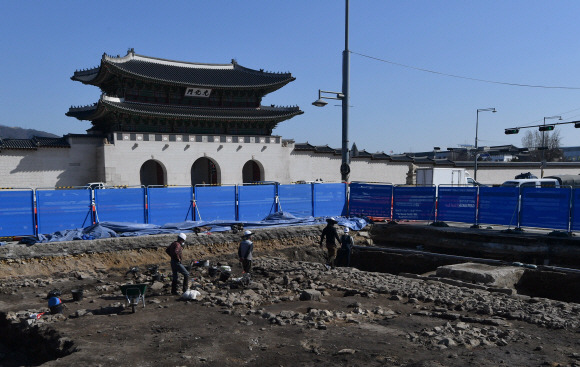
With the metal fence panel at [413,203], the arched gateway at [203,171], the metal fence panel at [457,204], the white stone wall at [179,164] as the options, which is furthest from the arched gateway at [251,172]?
the metal fence panel at [457,204]

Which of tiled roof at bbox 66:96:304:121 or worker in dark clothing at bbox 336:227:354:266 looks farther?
tiled roof at bbox 66:96:304:121

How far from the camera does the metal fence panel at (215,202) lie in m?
17.1

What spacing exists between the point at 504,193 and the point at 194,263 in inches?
443

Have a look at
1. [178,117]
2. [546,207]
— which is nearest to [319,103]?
[546,207]

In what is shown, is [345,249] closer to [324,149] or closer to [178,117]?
[178,117]

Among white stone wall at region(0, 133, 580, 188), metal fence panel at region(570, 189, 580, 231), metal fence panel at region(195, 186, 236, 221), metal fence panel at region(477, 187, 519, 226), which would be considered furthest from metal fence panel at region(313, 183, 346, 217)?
white stone wall at region(0, 133, 580, 188)

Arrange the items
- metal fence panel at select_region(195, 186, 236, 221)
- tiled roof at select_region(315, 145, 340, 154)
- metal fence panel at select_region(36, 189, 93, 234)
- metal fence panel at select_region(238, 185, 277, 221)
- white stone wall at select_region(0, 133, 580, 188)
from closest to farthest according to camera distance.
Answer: metal fence panel at select_region(36, 189, 93, 234), metal fence panel at select_region(195, 186, 236, 221), metal fence panel at select_region(238, 185, 277, 221), white stone wall at select_region(0, 133, 580, 188), tiled roof at select_region(315, 145, 340, 154)

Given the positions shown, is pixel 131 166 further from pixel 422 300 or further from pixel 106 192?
pixel 422 300

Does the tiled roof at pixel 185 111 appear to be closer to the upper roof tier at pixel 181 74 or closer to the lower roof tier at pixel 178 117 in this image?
the lower roof tier at pixel 178 117

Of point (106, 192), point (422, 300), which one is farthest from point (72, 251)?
point (422, 300)

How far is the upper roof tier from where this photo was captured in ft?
98.0

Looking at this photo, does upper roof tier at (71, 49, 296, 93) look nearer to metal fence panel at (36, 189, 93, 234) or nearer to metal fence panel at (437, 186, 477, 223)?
metal fence panel at (36, 189, 93, 234)

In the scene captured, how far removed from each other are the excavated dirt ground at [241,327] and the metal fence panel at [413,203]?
6488mm

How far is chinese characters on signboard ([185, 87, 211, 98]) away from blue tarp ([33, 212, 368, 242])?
58.8 ft
